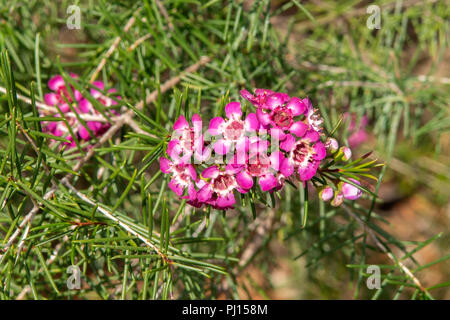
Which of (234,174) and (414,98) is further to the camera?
(414,98)

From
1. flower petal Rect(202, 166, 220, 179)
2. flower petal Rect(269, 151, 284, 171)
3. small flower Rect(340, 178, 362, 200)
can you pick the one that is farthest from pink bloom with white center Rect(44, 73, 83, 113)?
small flower Rect(340, 178, 362, 200)

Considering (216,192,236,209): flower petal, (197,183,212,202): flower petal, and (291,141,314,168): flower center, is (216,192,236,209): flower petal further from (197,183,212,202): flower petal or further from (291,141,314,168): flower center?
(291,141,314,168): flower center

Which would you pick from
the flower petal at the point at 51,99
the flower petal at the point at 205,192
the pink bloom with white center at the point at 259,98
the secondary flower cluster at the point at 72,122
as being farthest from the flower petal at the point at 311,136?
the flower petal at the point at 51,99

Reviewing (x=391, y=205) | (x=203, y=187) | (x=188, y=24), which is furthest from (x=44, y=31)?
(x=391, y=205)

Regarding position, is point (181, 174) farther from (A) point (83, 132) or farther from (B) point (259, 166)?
(A) point (83, 132)

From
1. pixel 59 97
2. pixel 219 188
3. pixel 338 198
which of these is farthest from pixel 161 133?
pixel 59 97
